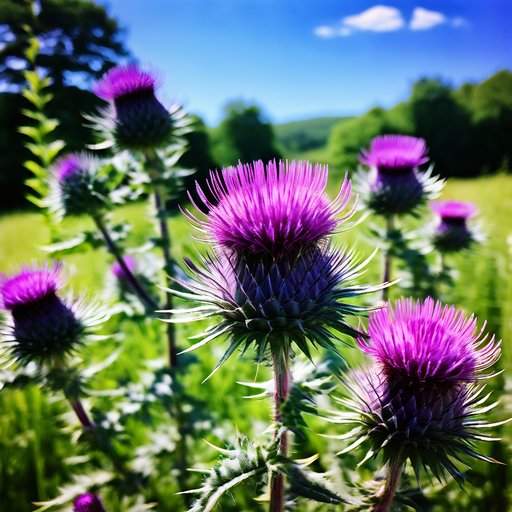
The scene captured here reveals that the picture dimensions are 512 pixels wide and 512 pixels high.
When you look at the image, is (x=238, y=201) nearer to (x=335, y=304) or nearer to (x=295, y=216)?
(x=295, y=216)

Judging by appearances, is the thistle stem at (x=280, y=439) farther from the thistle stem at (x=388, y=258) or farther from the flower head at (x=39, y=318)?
the thistle stem at (x=388, y=258)

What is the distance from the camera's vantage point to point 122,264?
443 centimetres

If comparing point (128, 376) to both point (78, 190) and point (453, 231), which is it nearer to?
point (78, 190)

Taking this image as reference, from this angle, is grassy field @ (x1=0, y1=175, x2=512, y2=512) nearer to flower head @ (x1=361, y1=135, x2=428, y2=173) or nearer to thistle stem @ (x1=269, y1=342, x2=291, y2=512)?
flower head @ (x1=361, y1=135, x2=428, y2=173)

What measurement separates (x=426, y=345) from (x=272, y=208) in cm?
96

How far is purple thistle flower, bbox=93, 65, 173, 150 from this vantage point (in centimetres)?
444

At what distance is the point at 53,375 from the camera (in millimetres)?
3480

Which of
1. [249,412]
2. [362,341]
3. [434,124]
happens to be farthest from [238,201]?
[434,124]

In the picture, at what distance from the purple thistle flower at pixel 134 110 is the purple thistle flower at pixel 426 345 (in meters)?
3.02

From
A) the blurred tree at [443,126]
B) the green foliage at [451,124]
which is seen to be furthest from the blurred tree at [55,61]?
the blurred tree at [443,126]

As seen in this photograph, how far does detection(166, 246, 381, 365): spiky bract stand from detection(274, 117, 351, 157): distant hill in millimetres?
84905

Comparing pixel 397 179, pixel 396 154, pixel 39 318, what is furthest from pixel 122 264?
pixel 396 154

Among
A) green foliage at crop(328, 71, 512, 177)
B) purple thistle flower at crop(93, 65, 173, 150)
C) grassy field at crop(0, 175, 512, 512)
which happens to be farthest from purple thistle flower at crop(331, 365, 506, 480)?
green foliage at crop(328, 71, 512, 177)

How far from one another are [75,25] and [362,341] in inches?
718
